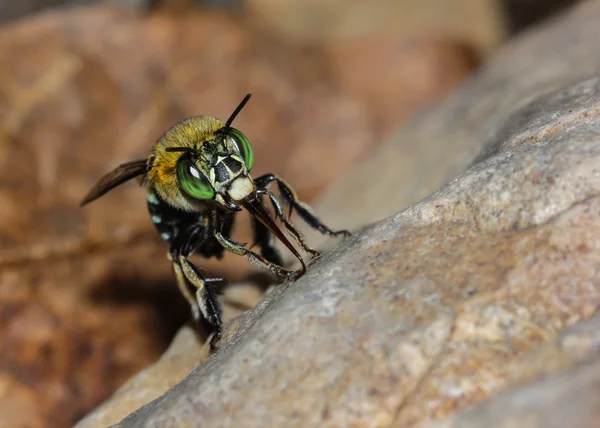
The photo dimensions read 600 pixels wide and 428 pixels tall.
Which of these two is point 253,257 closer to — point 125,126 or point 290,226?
point 290,226

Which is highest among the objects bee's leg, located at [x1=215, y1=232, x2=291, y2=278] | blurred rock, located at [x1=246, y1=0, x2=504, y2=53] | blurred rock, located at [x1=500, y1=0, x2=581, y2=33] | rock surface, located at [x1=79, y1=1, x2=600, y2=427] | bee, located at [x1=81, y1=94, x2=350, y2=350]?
blurred rock, located at [x1=246, y1=0, x2=504, y2=53]

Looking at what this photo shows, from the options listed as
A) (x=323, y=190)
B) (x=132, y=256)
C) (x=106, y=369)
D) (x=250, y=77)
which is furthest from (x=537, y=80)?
(x=106, y=369)

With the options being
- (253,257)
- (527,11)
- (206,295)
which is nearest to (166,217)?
(206,295)

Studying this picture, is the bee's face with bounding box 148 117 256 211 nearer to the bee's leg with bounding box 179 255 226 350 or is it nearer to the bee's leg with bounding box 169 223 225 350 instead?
the bee's leg with bounding box 169 223 225 350

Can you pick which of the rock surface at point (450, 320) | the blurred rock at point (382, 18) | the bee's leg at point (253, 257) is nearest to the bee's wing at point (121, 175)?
the bee's leg at point (253, 257)

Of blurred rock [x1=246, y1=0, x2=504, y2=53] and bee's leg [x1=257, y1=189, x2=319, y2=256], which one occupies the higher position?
blurred rock [x1=246, y1=0, x2=504, y2=53]

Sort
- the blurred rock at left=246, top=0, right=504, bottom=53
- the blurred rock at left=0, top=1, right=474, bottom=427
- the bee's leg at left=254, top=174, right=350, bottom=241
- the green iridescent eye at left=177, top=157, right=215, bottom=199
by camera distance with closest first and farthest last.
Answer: the green iridescent eye at left=177, top=157, right=215, bottom=199, the bee's leg at left=254, top=174, right=350, bottom=241, the blurred rock at left=0, top=1, right=474, bottom=427, the blurred rock at left=246, top=0, right=504, bottom=53

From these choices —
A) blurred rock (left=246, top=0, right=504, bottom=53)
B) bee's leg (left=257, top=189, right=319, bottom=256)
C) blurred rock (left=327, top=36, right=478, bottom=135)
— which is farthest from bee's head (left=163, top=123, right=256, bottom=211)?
blurred rock (left=246, top=0, right=504, bottom=53)

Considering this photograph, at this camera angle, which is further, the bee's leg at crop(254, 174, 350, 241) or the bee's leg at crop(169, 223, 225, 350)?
the bee's leg at crop(254, 174, 350, 241)
